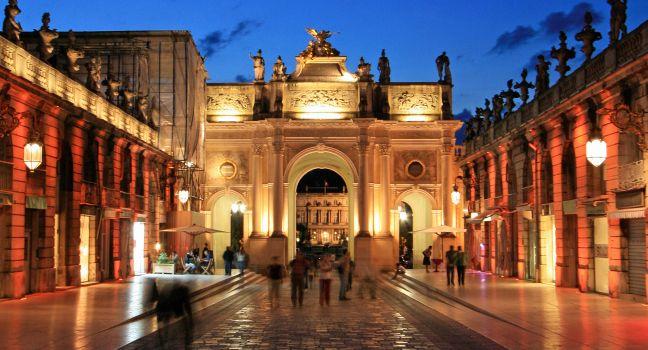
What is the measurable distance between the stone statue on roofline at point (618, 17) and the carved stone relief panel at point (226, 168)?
3113 cm

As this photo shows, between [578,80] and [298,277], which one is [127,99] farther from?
[578,80]

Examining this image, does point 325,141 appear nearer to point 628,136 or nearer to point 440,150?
point 440,150

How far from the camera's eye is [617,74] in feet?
72.0

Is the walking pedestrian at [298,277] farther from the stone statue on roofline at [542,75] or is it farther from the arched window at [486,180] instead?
the arched window at [486,180]

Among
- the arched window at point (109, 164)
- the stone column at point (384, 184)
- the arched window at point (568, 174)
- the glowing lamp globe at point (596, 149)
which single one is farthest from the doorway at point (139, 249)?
the glowing lamp globe at point (596, 149)

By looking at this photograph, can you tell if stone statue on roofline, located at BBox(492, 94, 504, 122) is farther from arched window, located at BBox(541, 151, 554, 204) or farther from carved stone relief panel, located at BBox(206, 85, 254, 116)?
carved stone relief panel, located at BBox(206, 85, 254, 116)

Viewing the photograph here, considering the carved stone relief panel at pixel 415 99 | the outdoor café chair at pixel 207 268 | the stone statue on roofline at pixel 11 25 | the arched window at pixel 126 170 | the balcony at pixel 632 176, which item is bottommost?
the outdoor café chair at pixel 207 268

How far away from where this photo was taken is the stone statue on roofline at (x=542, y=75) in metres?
31.9

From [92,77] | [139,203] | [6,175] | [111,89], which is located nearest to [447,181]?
A: [139,203]

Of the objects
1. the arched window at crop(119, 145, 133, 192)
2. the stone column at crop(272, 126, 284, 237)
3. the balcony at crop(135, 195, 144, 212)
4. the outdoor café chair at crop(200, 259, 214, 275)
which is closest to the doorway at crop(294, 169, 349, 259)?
the stone column at crop(272, 126, 284, 237)

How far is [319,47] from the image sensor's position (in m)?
52.4

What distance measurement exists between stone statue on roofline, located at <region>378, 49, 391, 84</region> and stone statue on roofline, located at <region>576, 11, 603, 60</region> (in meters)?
26.1

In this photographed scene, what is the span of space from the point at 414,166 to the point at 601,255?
2619 cm

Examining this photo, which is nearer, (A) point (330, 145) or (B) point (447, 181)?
(A) point (330, 145)
